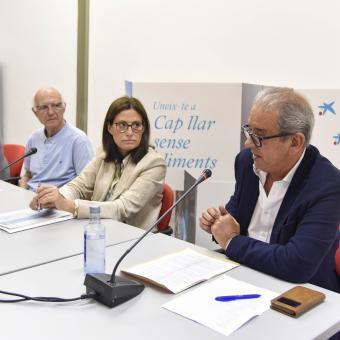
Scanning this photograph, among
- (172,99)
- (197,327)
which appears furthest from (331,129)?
(197,327)

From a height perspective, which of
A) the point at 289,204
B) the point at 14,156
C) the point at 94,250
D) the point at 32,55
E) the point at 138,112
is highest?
the point at 32,55

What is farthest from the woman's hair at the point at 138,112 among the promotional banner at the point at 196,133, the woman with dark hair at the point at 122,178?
the promotional banner at the point at 196,133

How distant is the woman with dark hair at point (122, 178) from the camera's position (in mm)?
2141

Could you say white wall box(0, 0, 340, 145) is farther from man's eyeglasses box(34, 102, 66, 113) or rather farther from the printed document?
the printed document

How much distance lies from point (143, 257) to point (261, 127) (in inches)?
24.5

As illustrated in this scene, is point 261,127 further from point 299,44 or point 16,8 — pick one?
point 16,8

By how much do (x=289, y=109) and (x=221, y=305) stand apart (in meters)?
0.70

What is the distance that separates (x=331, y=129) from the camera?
269cm

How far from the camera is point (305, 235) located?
147 centimetres

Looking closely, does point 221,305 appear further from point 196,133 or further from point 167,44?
point 167,44

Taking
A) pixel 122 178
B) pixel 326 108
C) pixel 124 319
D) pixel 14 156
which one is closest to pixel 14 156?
pixel 14 156

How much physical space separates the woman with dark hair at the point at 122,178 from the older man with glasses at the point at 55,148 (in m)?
0.73

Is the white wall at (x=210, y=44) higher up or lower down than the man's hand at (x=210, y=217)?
higher up

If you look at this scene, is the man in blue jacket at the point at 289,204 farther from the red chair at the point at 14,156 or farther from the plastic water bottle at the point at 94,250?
the red chair at the point at 14,156
